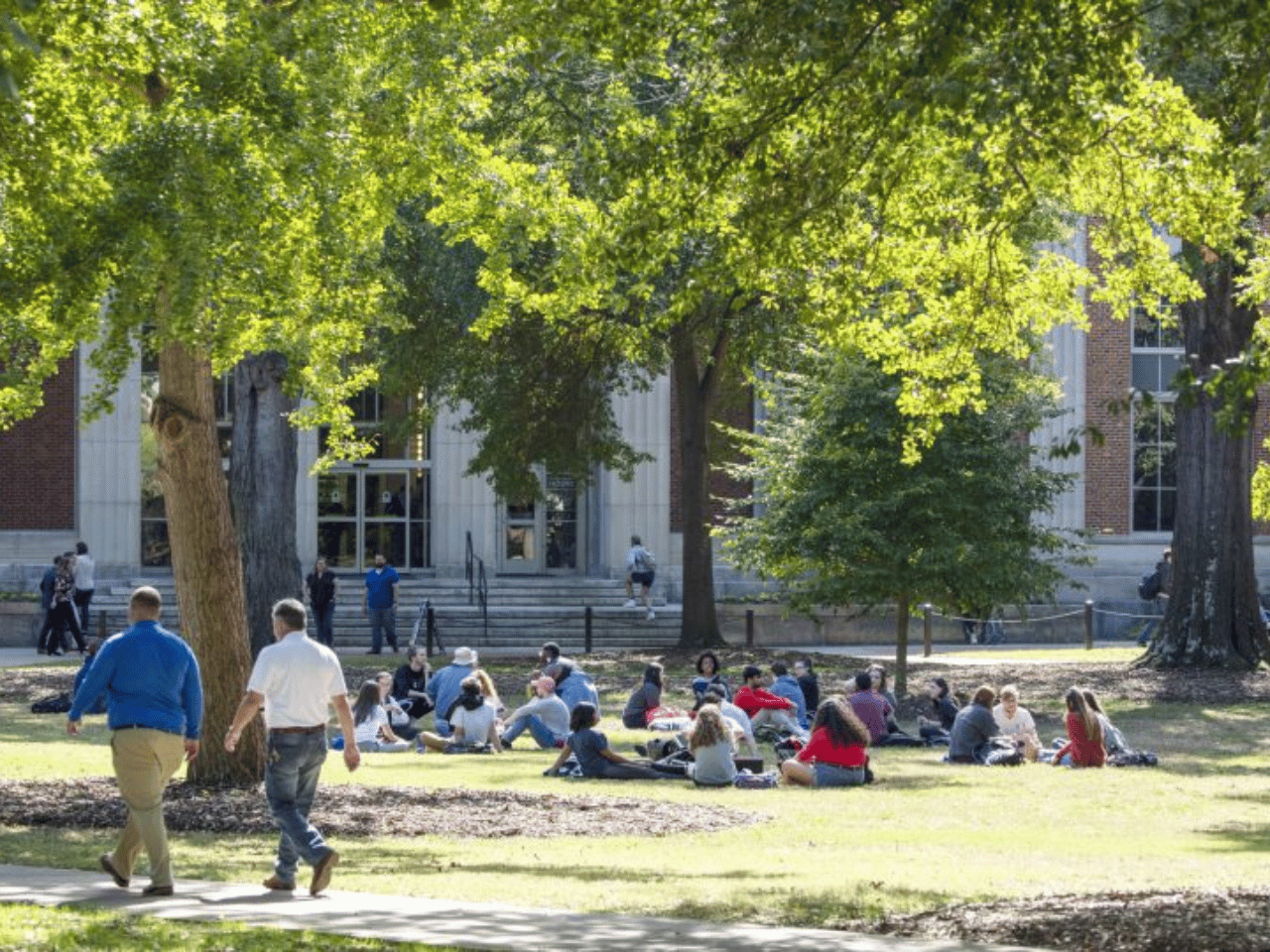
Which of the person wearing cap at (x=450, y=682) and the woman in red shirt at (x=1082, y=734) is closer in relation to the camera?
the woman in red shirt at (x=1082, y=734)

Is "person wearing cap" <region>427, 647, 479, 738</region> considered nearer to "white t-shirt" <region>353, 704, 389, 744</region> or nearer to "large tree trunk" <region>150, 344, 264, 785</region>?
"white t-shirt" <region>353, 704, 389, 744</region>

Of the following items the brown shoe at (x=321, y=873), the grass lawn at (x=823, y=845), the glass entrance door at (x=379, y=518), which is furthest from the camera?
the glass entrance door at (x=379, y=518)

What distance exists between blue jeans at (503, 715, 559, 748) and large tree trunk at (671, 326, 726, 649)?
12122 millimetres

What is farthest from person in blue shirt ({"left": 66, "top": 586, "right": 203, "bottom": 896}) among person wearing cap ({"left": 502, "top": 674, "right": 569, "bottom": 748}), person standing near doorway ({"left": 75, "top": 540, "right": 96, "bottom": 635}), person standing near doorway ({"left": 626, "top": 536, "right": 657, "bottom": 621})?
person standing near doorway ({"left": 626, "top": 536, "right": 657, "bottom": 621})

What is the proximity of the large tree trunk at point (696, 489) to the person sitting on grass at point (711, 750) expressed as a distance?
15.3 meters

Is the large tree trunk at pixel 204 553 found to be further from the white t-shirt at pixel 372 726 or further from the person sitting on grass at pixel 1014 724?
the person sitting on grass at pixel 1014 724

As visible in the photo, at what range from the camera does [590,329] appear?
3275 cm

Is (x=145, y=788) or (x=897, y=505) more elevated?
(x=897, y=505)

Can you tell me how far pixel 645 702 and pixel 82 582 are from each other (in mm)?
15773

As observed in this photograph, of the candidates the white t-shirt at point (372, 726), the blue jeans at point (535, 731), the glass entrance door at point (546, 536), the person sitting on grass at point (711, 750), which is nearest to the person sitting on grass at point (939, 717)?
the blue jeans at point (535, 731)

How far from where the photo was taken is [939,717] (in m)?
25.2

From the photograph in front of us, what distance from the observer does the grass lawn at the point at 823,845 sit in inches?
502

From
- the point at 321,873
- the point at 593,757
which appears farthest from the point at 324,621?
the point at 321,873

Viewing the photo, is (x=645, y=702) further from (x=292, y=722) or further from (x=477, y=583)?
(x=477, y=583)
